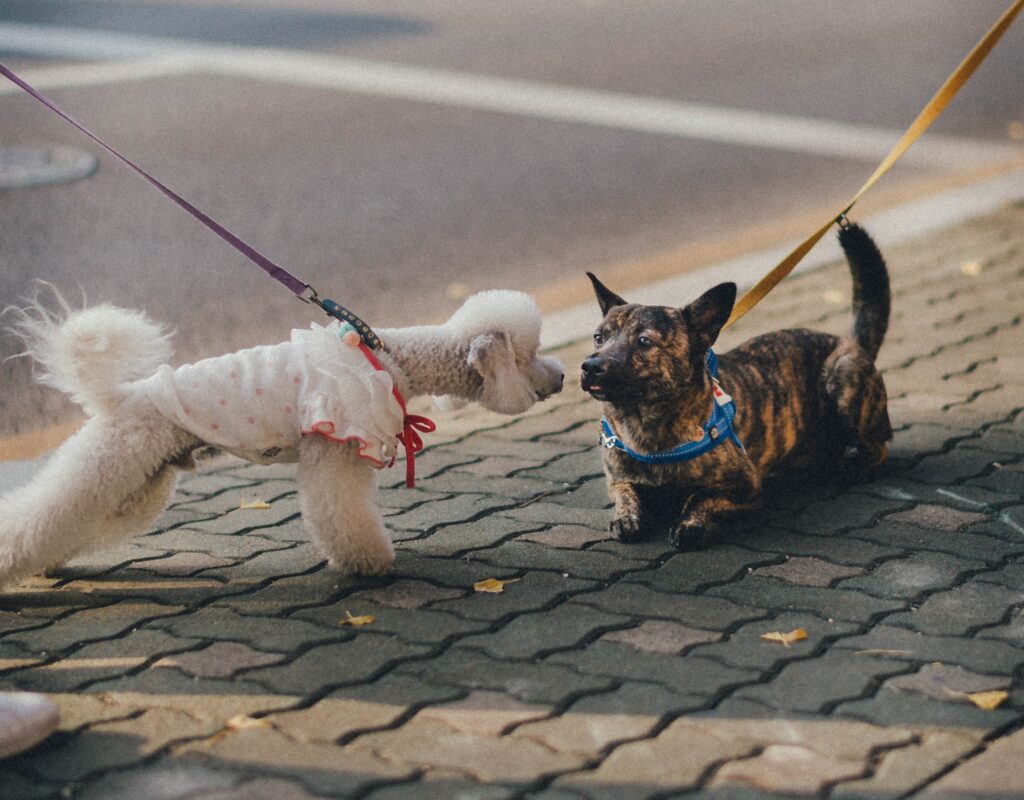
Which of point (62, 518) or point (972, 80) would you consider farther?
point (972, 80)

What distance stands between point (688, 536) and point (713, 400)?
459 mm

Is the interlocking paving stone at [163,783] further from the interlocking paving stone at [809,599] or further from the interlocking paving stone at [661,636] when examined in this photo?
the interlocking paving stone at [809,599]

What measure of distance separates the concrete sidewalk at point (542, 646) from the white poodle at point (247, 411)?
0.22 meters

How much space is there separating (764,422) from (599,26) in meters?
11.8

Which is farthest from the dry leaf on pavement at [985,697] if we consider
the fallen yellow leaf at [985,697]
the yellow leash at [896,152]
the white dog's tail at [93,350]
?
the white dog's tail at [93,350]

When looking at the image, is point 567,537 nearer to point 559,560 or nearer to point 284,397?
point 559,560

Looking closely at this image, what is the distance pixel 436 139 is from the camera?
36.6ft

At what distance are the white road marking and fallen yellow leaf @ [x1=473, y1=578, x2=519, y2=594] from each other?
284 inches

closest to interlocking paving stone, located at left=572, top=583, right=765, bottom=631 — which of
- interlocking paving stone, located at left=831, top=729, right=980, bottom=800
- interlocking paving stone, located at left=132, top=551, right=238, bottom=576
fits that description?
interlocking paving stone, located at left=831, top=729, right=980, bottom=800

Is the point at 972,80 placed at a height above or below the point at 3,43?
below

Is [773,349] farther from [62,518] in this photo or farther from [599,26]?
[599,26]

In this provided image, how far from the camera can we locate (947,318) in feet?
24.1

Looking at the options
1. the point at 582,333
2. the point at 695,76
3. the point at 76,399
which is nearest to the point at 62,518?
the point at 76,399

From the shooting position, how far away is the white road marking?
443 inches
